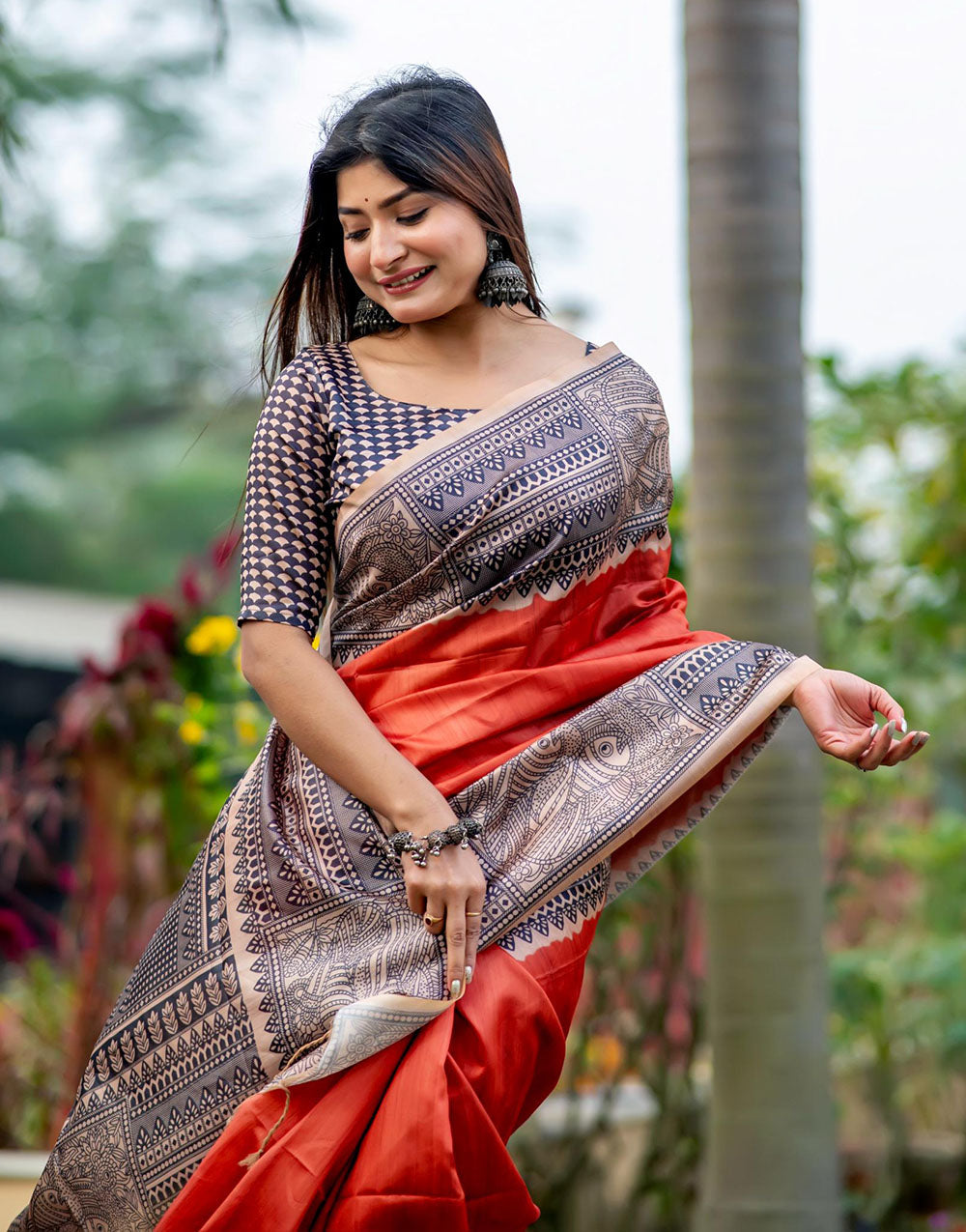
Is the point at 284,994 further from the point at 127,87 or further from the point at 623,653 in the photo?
the point at 127,87

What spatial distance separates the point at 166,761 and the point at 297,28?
1.91m

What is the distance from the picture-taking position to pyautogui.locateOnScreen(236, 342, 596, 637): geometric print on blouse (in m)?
1.72

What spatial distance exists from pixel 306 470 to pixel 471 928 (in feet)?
1.86

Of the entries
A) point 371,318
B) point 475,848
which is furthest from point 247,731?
point 475,848

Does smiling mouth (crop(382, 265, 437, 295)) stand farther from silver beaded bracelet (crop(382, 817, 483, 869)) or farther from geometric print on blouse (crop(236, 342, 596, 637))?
silver beaded bracelet (crop(382, 817, 483, 869))

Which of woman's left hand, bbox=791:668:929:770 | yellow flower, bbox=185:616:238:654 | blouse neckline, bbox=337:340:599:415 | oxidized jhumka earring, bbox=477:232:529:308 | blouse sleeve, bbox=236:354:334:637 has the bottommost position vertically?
yellow flower, bbox=185:616:238:654

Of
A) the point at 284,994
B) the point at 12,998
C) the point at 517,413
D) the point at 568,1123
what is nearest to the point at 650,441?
the point at 517,413

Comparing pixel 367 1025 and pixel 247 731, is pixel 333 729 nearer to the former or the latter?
pixel 367 1025

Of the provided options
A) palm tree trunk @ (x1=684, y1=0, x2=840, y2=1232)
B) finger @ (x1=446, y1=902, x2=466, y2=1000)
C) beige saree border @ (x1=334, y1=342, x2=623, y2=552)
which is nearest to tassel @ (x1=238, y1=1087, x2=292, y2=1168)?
finger @ (x1=446, y1=902, x2=466, y2=1000)

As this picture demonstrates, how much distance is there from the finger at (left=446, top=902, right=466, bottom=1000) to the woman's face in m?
0.71

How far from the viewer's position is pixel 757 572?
267 centimetres

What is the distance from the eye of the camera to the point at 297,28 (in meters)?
2.89

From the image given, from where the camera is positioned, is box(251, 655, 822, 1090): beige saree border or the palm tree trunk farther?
the palm tree trunk

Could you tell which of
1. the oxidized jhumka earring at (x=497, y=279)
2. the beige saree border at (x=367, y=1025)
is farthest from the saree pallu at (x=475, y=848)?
the oxidized jhumka earring at (x=497, y=279)
